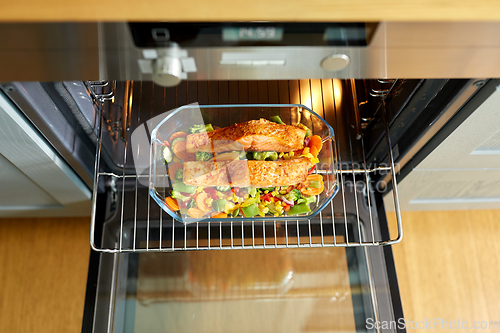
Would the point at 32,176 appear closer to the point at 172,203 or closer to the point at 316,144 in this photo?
the point at 172,203

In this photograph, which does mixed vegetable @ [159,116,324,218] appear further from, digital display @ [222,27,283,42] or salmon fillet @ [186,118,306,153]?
digital display @ [222,27,283,42]

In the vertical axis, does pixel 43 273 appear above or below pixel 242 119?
below

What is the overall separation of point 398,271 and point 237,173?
0.82 meters

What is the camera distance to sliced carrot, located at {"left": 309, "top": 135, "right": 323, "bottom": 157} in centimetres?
79

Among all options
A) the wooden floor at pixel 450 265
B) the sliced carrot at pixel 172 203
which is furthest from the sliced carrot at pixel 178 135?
the wooden floor at pixel 450 265

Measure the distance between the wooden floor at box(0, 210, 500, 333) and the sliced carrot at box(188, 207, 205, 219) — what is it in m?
0.65

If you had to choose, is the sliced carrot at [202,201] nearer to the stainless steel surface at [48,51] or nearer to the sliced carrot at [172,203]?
the sliced carrot at [172,203]

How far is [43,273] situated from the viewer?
121cm

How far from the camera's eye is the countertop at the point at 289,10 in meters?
0.41

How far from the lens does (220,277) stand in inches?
41.2

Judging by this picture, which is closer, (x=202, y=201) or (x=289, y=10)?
(x=289, y=10)

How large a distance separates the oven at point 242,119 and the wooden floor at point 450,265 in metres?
0.28

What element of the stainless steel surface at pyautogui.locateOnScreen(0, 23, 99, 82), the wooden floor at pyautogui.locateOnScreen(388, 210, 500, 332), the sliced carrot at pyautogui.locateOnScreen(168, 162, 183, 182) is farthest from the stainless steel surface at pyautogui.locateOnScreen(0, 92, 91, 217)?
the wooden floor at pyautogui.locateOnScreen(388, 210, 500, 332)

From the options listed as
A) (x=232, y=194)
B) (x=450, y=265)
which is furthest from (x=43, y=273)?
(x=450, y=265)
